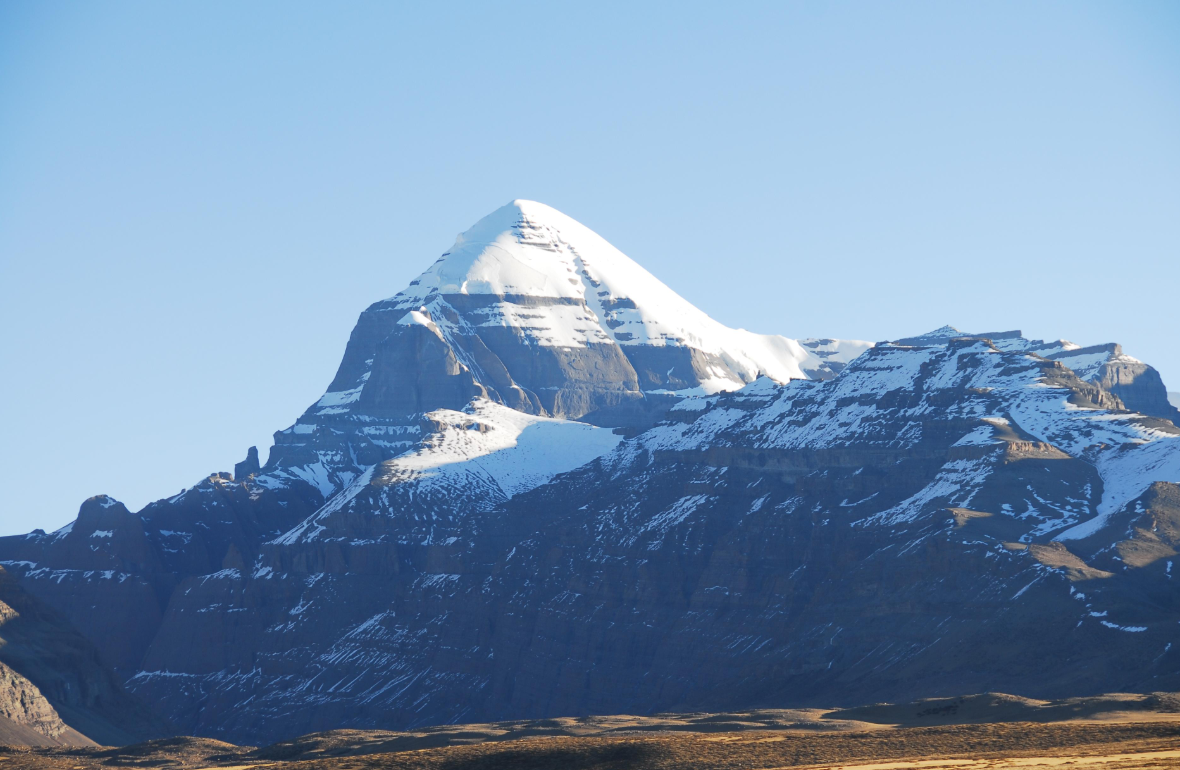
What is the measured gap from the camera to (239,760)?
196 metres

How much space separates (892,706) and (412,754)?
54.4 metres

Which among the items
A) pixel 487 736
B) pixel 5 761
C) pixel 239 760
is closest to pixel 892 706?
pixel 487 736

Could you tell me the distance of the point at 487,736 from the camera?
191 meters

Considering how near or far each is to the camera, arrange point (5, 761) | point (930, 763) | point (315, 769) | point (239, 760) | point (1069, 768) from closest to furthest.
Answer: point (1069, 768) < point (930, 763) < point (315, 769) < point (5, 761) < point (239, 760)

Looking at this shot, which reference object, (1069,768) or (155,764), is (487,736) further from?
(1069,768)

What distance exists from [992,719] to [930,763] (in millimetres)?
44263

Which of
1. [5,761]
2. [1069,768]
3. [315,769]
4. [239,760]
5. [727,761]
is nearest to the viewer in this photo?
[1069,768]

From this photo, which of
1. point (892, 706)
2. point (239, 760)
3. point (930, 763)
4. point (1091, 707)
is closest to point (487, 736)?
point (239, 760)

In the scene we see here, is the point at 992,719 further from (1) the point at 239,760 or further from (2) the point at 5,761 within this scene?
(2) the point at 5,761

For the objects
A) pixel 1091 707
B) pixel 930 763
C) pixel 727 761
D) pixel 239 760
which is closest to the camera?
pixel 930 763

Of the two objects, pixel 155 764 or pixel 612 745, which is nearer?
pixel 612 745

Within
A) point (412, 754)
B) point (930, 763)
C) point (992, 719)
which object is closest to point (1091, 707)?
point (992, 719)

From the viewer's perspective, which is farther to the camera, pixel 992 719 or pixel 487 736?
pixel 487 736

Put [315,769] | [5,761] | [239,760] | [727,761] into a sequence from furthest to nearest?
[239,760] → [5,761] → [315,769] → [727,761]
